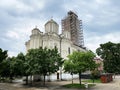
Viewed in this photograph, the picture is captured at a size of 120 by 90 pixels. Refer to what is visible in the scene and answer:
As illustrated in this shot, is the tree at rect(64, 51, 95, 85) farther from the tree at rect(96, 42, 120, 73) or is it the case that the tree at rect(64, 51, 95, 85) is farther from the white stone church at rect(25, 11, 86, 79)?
the tree at rect(96, 42, 120, 73)

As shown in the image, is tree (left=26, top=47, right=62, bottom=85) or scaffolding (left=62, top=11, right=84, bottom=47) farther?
scaffolding (left=62, top=11, right=84, bottom=47)

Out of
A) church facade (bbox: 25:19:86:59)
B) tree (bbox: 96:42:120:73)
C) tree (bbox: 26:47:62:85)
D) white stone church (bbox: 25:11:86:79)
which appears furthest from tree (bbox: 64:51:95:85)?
tree (bbox: 96:42:120:73)

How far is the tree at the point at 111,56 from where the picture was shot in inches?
3059

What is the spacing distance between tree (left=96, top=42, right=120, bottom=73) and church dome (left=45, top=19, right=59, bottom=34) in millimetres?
20888

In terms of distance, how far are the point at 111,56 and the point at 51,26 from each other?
25389 mm

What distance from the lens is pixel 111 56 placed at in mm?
77938

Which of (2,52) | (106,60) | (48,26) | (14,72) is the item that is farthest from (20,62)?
(106,60)

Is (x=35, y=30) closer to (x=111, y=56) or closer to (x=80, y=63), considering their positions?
(x=80, y=63)

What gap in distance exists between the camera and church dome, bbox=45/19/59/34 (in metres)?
67.3

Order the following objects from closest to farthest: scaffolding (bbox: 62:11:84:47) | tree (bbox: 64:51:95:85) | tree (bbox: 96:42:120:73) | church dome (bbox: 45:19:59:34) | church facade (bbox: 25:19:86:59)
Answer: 1. tree (bbox: 64:51:95:85)
2. church facade (bbox: 25:19:86:59)
3. church dome (bbox: 45:19:59:34)
4. tree (bbox: 96:42:120:73)
5. scaffolding (bbox: 62:11:84:47)

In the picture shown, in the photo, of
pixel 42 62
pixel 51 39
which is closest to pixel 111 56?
pixel 51 39

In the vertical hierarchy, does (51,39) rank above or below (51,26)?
below

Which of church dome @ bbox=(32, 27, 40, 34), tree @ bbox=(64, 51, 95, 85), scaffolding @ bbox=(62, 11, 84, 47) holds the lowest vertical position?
tree @ bbox=(64, 51, 95, 85)

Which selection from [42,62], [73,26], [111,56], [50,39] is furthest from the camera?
[73,26]
